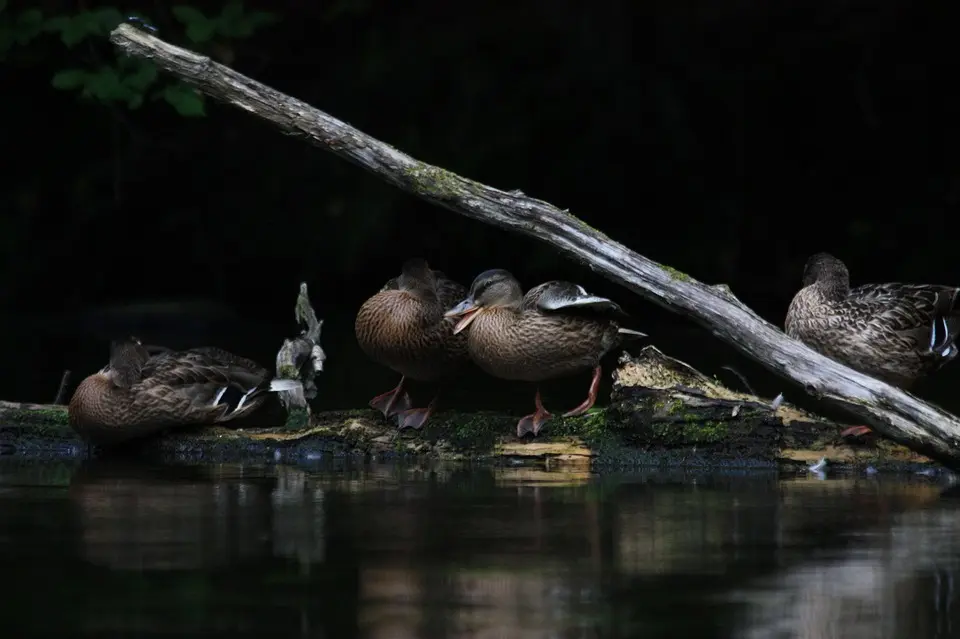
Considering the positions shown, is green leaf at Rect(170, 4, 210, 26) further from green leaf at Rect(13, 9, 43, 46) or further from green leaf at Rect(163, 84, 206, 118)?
green leaf at Rect(13, 9, 43, 46)

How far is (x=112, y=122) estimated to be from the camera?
14750mm

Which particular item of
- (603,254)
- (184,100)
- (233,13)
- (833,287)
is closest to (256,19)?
(233,13)

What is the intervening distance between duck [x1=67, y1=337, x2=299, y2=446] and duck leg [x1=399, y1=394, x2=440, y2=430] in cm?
54

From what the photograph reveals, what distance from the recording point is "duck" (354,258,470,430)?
299 inches

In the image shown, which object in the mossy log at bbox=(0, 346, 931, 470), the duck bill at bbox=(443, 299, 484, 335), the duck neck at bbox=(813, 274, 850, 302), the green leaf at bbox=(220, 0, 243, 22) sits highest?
the green leaf at bbox=(220, 0, 243, 22)

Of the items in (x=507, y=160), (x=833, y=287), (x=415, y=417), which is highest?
(x=507, y=160)

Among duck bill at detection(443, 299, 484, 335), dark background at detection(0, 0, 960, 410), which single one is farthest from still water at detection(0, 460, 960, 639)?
dark background at detection(0, 0, 960, 410)

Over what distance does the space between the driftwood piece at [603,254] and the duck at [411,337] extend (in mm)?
519

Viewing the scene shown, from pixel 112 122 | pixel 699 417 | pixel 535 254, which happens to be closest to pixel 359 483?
pixel 699 417

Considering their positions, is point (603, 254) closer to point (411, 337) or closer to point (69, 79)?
point (411, 337)

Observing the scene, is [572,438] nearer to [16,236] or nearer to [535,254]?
[535,254]

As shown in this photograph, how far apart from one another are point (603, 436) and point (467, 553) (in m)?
1.98

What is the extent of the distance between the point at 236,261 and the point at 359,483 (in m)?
8.76

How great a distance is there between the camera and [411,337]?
757cm
